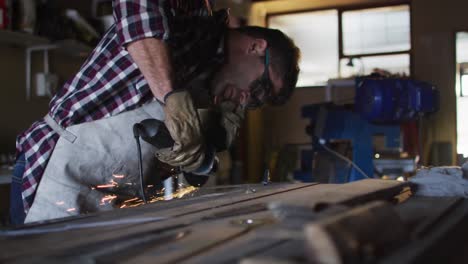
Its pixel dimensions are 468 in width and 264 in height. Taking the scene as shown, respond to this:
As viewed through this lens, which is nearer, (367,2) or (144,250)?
(144,250)

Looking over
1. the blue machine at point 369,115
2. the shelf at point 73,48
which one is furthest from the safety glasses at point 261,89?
the shelf at point 73,48

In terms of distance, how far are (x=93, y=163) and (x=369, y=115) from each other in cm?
207

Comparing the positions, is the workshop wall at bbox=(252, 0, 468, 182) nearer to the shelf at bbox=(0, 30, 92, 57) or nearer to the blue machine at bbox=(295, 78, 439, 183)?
the blue machine at bbox=(295, 78, 439, 183)

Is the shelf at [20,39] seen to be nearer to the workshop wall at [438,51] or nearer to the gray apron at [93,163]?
the gray apron at [93,163]

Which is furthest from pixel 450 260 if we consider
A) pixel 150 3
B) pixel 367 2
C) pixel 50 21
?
pixel 367 2

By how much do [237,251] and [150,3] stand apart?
0.75 metres

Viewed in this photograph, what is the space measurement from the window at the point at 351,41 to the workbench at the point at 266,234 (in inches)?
188

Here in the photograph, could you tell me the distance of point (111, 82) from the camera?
1.32 metres

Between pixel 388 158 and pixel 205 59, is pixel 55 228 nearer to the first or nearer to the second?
pixel 205 59

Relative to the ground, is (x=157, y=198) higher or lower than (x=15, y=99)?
lower

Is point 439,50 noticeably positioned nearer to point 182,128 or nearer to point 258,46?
point 258,46

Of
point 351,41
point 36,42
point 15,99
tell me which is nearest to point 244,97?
point 36,42

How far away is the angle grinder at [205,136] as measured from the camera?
3.94 feet

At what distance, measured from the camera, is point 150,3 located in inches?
45.8
